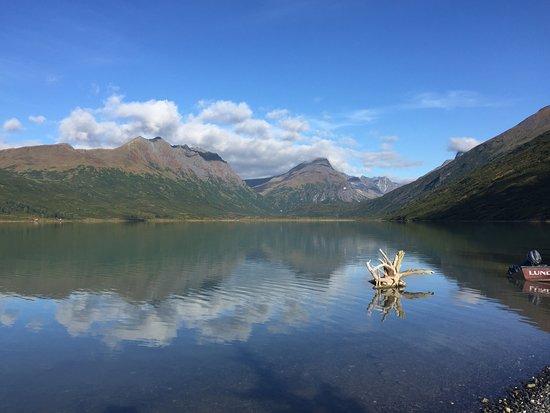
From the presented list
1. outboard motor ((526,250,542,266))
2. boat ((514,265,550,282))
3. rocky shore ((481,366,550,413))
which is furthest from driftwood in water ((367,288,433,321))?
outboard motor ((526,250,542,266))

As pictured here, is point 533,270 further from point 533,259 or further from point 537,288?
point 537,288

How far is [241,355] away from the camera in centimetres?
3184

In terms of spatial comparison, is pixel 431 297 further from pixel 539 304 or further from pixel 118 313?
pixel 118 313

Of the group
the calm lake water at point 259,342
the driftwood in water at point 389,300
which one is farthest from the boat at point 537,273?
the driftwood in water at point 389,300

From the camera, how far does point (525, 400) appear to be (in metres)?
23.9

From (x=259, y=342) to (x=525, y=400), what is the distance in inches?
728

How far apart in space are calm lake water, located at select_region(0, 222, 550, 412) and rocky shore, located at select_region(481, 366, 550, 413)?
33.0 inches

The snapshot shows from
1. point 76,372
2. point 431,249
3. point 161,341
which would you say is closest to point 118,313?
point 161,341

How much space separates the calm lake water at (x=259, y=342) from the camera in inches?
984

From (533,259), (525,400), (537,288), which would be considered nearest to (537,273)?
(533,259)

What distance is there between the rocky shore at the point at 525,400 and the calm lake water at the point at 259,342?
84 centimetres

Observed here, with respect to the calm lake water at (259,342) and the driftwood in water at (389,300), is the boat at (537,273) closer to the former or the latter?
the calm lake water at (259,342)

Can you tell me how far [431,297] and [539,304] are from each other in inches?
455

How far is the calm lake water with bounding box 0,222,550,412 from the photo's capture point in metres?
25.0
